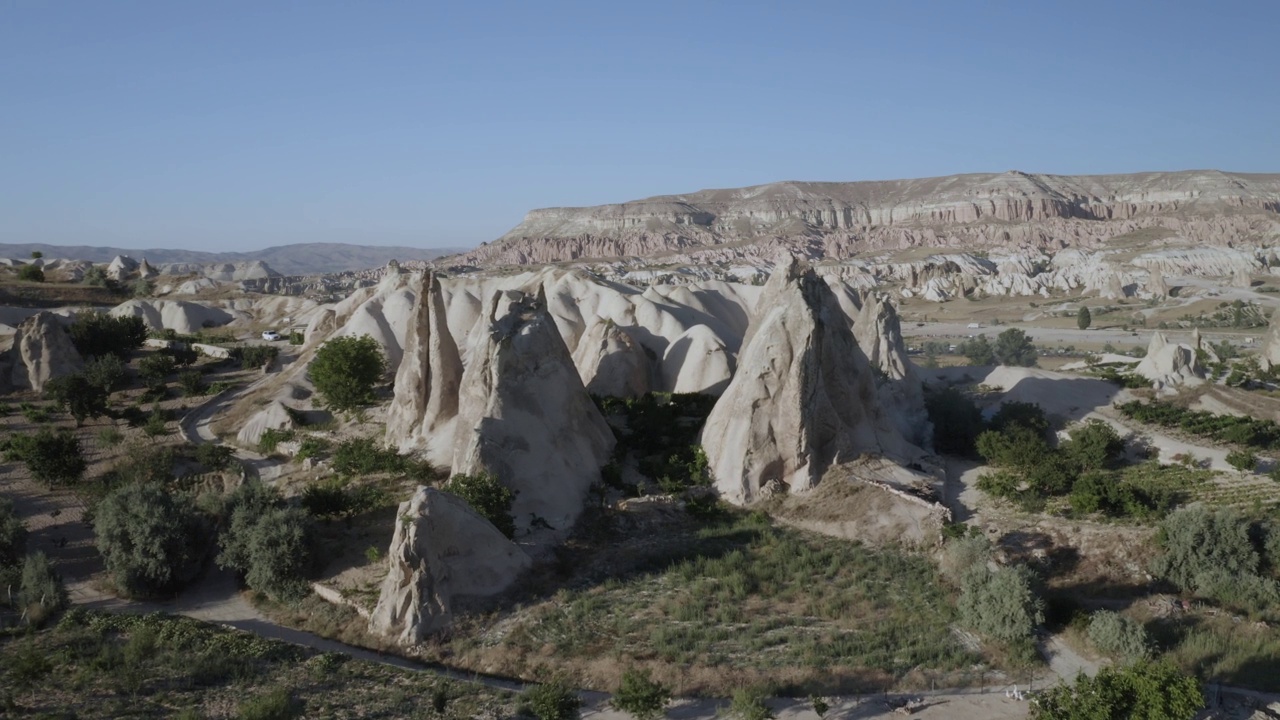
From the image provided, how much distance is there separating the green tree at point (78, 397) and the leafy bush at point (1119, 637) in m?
30.0

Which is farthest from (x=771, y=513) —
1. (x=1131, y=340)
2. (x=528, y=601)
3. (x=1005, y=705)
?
(x=1131, y=340)

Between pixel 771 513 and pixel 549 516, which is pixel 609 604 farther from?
pixel 771 513

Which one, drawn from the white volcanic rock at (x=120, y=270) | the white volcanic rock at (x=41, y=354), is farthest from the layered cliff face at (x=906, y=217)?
the white volcanic rock at (x=41, y=354)

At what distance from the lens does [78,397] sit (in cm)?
2819

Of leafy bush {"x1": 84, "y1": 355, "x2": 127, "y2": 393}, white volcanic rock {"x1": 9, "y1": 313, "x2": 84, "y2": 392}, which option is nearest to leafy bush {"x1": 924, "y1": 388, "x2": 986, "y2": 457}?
leafy bush {"x1": 84, "y1": 355, "x2": 127, "y2": 393}

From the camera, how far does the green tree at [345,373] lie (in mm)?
27797

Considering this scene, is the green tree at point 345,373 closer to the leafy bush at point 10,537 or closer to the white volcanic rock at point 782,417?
the leafy bush at point 10,537

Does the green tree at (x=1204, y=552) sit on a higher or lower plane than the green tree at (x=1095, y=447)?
lower

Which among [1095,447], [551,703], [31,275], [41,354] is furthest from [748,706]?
[31,275]

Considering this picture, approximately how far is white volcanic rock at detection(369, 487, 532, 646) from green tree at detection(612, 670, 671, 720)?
4491mm

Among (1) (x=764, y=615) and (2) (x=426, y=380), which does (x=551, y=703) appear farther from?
(2) (x=426, y=380)

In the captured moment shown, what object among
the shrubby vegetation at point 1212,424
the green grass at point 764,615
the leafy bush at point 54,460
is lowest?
the green grass at point 764,615

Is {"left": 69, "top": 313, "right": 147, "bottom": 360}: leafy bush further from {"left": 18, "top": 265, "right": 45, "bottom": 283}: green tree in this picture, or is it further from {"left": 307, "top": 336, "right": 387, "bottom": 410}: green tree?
{"left": 18, "top": 265, "right": 45, "bottom": 283}: green tree

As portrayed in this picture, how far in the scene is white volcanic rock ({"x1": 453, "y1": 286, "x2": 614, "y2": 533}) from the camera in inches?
764
